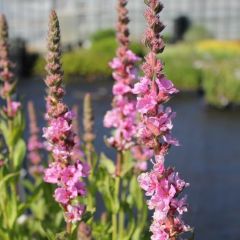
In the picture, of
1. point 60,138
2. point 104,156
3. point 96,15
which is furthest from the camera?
point 96,15

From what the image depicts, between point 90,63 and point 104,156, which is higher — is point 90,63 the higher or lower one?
the lower one

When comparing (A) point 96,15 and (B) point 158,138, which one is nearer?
(B) point 158,138

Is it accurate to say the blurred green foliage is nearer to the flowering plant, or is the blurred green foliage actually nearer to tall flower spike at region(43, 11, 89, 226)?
the flowering plant

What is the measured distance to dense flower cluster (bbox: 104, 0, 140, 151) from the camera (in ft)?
13.8

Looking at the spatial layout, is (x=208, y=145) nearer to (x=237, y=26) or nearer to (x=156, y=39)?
(x=156, y=39)

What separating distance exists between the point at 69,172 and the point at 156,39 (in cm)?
88

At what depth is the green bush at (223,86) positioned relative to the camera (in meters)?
16.3

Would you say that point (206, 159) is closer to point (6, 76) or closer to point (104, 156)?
point (104, 156)

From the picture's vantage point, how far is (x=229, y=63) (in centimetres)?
1795

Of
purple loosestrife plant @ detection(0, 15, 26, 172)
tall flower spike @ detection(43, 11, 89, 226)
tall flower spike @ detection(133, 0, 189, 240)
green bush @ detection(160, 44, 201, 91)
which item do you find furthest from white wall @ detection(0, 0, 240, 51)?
tall flower spike @ detection(133, 0, 189, 240)

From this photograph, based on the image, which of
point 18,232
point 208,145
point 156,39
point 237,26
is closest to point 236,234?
point 18,232

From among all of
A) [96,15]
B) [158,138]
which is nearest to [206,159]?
[158,138]

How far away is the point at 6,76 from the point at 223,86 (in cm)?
1244

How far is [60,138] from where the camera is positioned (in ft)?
10.1
